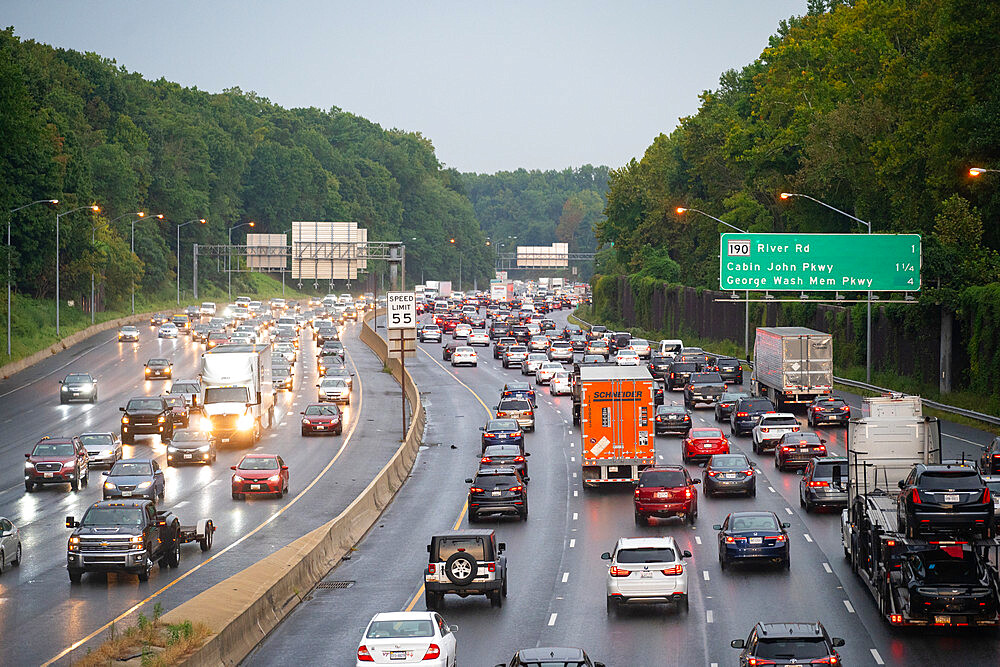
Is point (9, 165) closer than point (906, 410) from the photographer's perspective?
No

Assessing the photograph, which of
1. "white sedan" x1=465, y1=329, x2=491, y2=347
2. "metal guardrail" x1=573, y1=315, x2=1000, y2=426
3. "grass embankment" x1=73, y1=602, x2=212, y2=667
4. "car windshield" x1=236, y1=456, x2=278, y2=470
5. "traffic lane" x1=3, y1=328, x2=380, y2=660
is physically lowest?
"traffic lane" x1=3, y1=328, x2=380, y2=660

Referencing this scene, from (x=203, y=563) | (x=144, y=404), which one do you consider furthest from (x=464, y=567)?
(x=144, y=404)

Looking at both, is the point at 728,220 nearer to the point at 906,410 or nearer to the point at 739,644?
the point at 906,410

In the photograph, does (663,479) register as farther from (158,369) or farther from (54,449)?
(158,369)

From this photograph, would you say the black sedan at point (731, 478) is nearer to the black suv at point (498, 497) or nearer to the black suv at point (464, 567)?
the black suv at point (498, 497)

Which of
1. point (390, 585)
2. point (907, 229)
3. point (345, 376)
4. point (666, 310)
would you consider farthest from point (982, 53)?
point (666, 310)

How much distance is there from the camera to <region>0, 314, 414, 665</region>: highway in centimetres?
2772

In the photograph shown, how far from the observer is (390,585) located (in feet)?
103

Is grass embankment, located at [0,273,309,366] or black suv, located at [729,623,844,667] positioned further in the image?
grass embankment, located at [0,273,309,366]

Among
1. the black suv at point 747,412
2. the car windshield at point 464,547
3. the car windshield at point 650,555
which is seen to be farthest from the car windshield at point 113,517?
the black suv at point 747,412

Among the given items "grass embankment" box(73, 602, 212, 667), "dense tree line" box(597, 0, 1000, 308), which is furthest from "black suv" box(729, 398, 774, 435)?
"grass embankment" box(73, 602, 212, 667)

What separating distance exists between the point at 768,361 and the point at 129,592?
139 feet

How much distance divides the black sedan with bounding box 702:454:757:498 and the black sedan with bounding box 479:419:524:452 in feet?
34.7

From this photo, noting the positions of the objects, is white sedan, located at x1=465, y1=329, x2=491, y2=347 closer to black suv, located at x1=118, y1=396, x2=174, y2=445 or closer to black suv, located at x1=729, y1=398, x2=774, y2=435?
black suv, located at x1=118, y1=396, x2=174, y2=445
